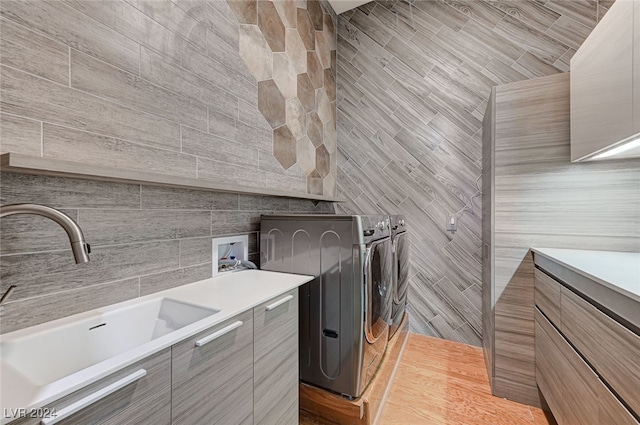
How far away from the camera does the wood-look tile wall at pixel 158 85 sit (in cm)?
89

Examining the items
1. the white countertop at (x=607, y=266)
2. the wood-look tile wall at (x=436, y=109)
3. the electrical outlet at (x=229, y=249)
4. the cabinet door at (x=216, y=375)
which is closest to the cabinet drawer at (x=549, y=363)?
the white countertop at (x=607, y=266)

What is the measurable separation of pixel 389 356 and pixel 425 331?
897 mm

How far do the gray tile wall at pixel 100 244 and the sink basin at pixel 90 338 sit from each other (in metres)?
0.10

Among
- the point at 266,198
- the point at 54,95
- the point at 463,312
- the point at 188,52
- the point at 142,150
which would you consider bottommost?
the point at 463,312

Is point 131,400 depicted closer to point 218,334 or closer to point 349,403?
point 218,334

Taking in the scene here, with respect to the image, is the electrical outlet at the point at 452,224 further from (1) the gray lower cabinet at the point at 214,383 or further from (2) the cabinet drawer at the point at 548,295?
(1) the gray lower cabinet at the point at 214,383

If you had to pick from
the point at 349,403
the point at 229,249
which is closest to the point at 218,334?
the point at 229,249

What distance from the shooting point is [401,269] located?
2.33 m

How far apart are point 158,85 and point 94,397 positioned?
1.20m

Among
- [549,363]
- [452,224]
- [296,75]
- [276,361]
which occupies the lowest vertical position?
[549,363]

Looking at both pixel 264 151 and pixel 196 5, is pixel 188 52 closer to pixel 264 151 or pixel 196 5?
pixel 196 5

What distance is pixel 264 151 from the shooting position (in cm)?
193

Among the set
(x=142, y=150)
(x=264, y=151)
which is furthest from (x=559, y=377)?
(x=142, y=150)

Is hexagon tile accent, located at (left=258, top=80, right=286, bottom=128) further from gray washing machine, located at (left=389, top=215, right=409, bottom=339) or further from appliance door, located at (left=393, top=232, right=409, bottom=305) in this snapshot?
appliance door, located at (left=393, top=232, right=409, bottom=305)
